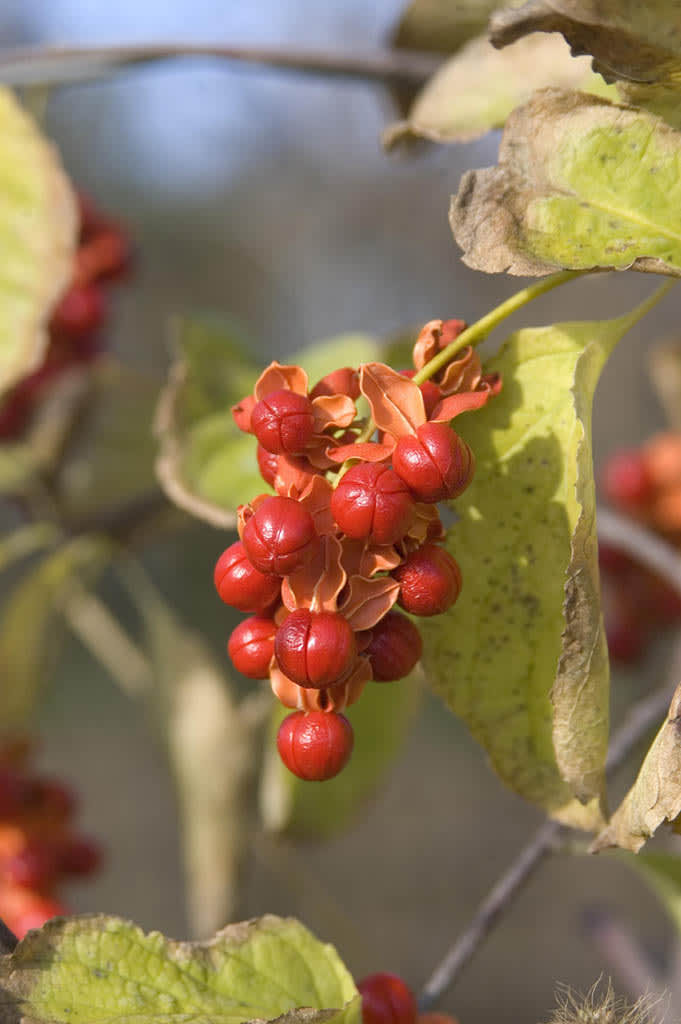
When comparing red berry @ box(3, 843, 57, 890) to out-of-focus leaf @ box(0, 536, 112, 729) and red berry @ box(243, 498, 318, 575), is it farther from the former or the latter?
red berry @ box(243, 498, 318, 575)

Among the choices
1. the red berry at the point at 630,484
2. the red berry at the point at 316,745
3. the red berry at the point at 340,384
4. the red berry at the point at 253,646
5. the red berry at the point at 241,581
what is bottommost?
the red berry at the point at 630,484

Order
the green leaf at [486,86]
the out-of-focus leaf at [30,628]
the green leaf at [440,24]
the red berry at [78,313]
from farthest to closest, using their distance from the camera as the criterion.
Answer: the red berry at [78,313] < the out-of-focus leaf at [30,628] < the green leaf at [440,24] < the green leaf at [486,86]

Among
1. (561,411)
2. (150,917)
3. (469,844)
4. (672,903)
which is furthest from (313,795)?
(469,844)

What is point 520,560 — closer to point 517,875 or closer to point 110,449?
point 517,875

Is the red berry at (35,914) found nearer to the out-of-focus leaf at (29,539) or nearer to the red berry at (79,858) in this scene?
the red berry at (79,858)

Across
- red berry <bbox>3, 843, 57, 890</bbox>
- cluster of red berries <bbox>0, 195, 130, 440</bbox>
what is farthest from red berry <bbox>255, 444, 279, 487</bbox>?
cluster of red berries <bbox>0, 195, 130, 440</bbox>

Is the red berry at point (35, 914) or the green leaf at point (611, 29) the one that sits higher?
the green leaf at point (611, 29)

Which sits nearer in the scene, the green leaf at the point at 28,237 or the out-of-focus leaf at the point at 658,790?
the out-of-focus leaf at the point at 658,790

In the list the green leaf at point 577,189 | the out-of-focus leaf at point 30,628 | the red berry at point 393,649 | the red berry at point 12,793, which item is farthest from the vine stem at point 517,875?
the out-of-focus leaf at point 30,628
